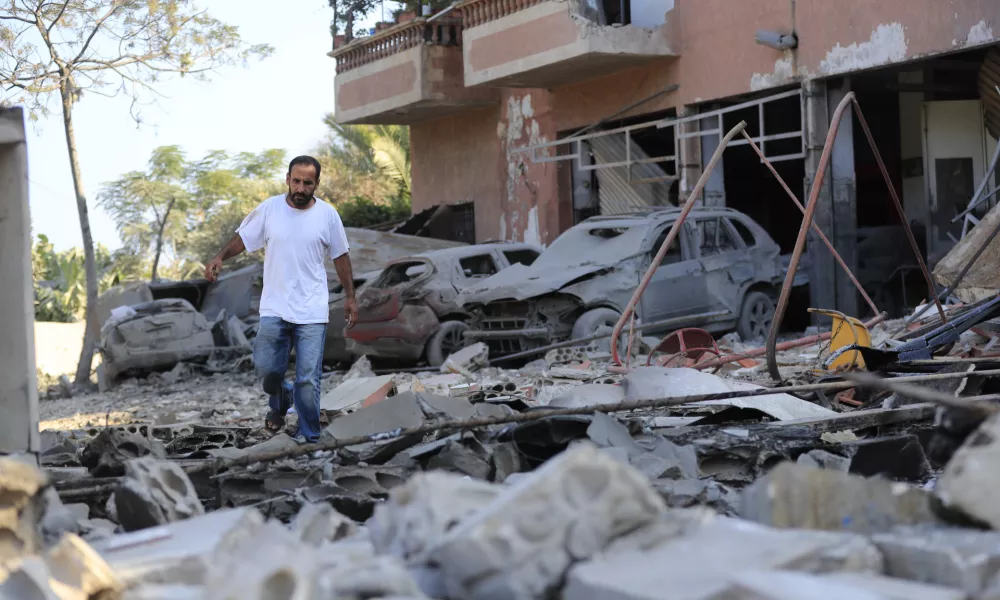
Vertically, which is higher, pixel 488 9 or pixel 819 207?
pixel 488 9

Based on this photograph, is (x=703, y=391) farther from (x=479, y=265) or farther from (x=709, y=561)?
(x=479, y=265)

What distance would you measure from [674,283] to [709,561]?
10.0 metres

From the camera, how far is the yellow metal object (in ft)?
23.6

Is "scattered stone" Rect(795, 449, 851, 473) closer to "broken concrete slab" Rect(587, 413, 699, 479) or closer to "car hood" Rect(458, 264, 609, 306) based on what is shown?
"broken concrete slab" Rect(587, 413, 699, 479)

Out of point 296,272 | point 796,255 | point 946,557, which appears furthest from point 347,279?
point 946,557

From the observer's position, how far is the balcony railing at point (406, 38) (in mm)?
21688

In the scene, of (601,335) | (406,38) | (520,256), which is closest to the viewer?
(601,335)

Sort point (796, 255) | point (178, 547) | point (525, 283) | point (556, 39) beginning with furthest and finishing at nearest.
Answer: point (556, 39) < point (525, 283) < point (796, 255) < point (178, 547)

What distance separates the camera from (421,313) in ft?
43.5

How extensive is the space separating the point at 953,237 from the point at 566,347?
19.7 ft

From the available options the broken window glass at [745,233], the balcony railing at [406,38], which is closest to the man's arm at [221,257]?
the broken window glass at [745,233]

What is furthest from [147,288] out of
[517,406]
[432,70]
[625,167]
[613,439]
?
[613,439]

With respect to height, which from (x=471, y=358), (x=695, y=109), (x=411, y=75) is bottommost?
(x=471, y=358)

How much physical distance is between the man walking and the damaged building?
7.15 metres
